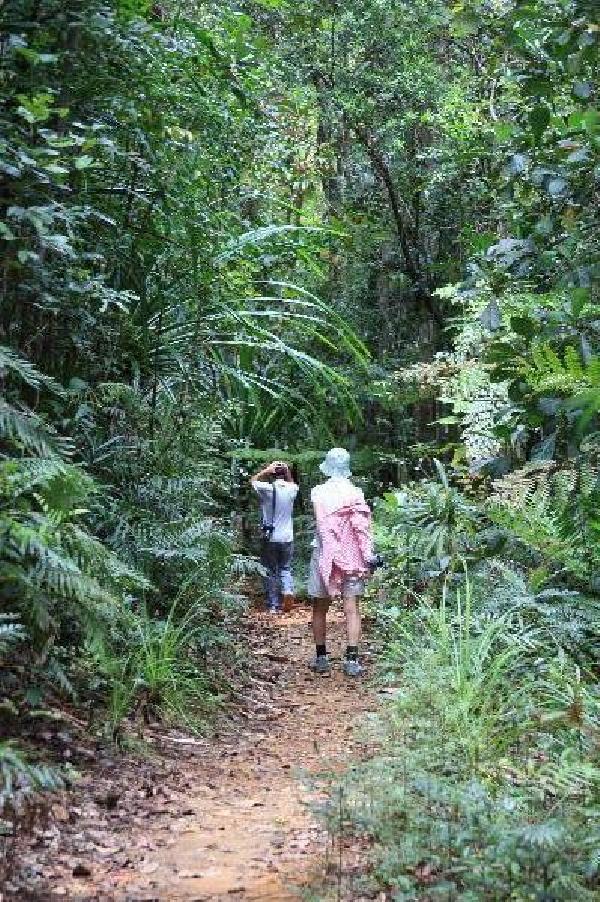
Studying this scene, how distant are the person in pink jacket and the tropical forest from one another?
0.10 ft

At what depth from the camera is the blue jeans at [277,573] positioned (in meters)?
11.2

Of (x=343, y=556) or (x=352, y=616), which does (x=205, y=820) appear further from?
(x=343, y=556)

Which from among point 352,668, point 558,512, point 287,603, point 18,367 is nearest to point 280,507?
point 287,603

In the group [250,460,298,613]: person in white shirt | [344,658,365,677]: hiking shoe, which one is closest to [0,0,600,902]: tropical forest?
[344,658,365,677]: hiking shoe

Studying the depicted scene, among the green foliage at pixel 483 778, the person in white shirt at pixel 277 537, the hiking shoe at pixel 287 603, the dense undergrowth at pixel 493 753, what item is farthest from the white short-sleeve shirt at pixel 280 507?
the green foliage at pixel 483 778

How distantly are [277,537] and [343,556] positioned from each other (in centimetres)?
380

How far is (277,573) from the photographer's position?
37.2ft

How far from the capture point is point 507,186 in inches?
196

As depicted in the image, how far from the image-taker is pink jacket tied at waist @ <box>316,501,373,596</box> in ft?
24.0

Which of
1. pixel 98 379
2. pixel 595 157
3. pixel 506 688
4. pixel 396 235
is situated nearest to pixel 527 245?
pixel 595 157

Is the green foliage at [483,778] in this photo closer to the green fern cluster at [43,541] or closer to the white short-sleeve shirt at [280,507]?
the green fern cluster at [43,541]

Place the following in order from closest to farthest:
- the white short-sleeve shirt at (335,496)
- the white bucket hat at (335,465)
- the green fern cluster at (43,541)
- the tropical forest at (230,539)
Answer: the tropical forest at (230,539), the green fern cluster at (43,541), the white short-sleeve shirt at (335,496), the white bucket hat at (335,465)

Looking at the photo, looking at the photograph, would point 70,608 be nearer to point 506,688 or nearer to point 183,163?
point 506,688

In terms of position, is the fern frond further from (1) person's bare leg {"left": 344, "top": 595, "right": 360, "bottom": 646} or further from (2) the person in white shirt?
(2) the person in white shirt
